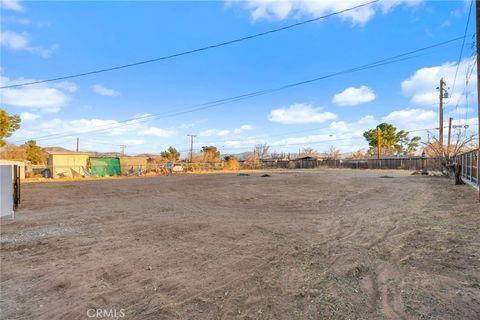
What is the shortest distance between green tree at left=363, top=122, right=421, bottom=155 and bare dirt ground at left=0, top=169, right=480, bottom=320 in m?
61.3

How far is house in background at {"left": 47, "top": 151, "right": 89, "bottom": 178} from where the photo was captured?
109ft

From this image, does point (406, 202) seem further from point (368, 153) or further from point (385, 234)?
point (368, 153)

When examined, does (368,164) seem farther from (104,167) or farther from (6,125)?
(6,125)

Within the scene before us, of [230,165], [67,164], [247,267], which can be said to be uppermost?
[67,164]

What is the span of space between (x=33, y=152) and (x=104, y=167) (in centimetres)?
1865

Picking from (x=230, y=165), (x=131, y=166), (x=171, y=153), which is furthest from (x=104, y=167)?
(x=171, y=153)

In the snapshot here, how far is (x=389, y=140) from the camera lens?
215ft

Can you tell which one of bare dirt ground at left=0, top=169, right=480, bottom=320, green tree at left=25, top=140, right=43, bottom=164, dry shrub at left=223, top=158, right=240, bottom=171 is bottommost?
bare dirt ground at left=0, top=169, right=480, bottom=320

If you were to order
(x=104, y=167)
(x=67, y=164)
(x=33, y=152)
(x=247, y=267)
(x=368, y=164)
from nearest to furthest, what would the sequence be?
(x=247, y=267) → (x=67, y=164) → (x=104, y=167) → (x=33, y=152) → (x=368, y=164)

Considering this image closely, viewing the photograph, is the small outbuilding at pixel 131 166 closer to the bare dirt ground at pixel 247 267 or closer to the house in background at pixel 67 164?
the house in background at pixel 67 164

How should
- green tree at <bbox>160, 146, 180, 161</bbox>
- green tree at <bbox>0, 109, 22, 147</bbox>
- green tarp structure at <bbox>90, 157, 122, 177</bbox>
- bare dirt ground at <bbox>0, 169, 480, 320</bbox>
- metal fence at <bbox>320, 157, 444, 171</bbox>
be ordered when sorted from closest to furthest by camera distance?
bare dirt ground at <bbox>0, 169, 480, 320</bbox>
green tree at <bbox>0, 109, 22, 147</bbox>
green tarp structure at <bbox>90, 157, 122, 177</bbox>
metal fence at <bbox>320, 157, 444, 171</bbox>
green tree at <bbox>160, 146, 180, 161</bbox>

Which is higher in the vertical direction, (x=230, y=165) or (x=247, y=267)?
(x=230, y=165)

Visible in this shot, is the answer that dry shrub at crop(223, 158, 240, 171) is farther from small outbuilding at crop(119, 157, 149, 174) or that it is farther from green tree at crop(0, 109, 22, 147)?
green tree at crop(0, 109, 22, 147)

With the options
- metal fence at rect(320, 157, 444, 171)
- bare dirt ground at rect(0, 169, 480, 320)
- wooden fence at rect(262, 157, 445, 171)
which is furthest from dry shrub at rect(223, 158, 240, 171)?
bare dirt ground at rect(0, 169, 480, 320)
